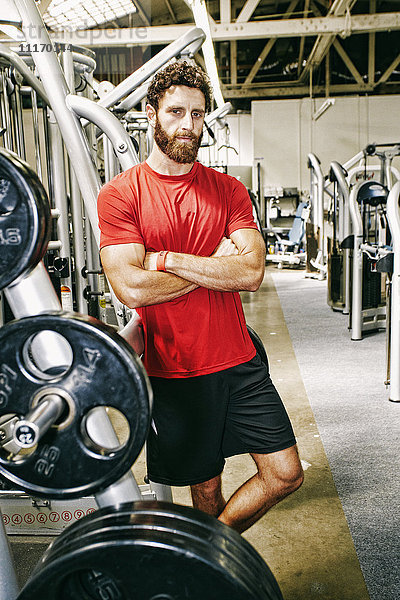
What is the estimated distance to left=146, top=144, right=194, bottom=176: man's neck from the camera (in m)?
1.57

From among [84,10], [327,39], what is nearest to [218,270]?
[84,10]

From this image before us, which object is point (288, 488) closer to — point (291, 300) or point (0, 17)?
point (0, 17)

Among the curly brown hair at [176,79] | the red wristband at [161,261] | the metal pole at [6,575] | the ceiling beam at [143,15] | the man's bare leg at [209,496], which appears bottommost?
the man's bare leg at [209,496]

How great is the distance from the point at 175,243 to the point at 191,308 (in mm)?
187

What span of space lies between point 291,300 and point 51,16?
4.07m

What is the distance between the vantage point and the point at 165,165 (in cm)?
158

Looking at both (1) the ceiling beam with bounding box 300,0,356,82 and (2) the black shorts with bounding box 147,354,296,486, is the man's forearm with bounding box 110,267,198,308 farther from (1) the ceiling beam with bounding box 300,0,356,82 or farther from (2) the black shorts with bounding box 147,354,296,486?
(1) the ceiling beam with bounding box 300,0,356,82

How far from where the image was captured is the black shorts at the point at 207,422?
1.55 metres

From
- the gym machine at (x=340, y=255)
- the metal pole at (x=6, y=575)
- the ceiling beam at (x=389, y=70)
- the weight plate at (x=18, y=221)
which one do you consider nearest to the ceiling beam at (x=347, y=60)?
the ceiling beam at (x=389, y=70)

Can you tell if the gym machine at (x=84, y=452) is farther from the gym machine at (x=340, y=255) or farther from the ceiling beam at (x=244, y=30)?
the ceiling beam at (x=244, y=30)

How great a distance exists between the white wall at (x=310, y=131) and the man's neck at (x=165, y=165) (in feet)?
35.0

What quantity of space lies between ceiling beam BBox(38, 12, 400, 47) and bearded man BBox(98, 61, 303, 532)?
5431 millimetres

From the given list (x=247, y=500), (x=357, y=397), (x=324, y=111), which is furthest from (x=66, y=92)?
(x=324, y=111)

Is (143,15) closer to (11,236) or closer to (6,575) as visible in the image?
(11,236)
